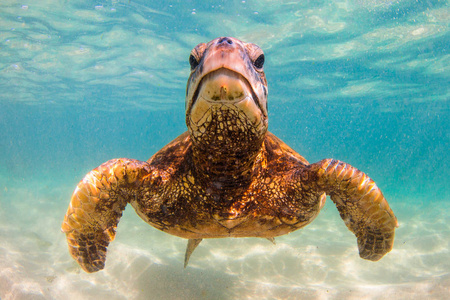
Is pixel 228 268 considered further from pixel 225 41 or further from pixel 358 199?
pixel 225 41

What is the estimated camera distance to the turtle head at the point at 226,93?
1.94 metres

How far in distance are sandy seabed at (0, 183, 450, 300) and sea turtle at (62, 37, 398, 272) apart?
2384mm

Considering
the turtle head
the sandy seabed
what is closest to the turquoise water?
the sandy seabed

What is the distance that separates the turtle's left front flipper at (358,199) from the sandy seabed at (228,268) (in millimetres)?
2198

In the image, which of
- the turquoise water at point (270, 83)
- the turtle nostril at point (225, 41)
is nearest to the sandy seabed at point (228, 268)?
the turquoise water at point (270, 83)

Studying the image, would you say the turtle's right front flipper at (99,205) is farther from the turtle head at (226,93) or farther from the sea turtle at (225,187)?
the turtle head at (226,93)

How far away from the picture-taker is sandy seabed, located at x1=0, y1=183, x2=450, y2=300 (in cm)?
507

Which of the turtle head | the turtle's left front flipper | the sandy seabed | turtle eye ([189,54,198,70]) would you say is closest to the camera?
the turtle head

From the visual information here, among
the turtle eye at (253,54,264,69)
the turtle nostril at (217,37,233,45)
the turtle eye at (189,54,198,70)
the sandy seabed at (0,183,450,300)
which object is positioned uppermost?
the turtle eye at (253,54,264,69)

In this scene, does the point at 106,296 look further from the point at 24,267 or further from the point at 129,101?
the point at 129,101

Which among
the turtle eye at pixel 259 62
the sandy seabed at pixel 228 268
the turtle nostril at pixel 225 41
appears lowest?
the sandy seabed at pixel 228 268

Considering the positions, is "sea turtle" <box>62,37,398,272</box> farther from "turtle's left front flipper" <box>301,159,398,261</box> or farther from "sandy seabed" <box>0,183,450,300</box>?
"sandy seabed" <box>0,183,450,300</box>

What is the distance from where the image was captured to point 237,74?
1.96 metres

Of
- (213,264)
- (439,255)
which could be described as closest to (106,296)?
(213,264)
